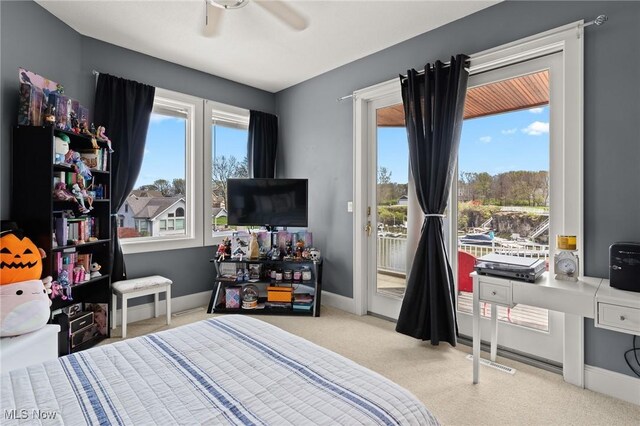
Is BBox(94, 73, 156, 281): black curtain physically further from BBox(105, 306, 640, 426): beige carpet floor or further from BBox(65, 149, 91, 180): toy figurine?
BBox(105, 306, 640, 426): beige carpet floor

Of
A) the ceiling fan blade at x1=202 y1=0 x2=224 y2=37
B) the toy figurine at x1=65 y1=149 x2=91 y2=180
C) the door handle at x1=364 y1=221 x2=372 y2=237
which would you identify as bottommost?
the door handle at x1=364 y1=221 x2=372 y2=237

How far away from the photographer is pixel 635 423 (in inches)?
71.2

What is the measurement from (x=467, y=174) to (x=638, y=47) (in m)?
1.29

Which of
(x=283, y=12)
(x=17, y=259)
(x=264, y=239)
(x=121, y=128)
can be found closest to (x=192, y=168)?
(x=121, y=128)

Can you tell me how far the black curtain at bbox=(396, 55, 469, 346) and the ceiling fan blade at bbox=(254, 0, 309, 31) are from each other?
1188 millimetres

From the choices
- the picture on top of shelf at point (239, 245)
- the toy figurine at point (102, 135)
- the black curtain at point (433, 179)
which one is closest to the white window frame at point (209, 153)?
the picture on top of shelf at point (239, 245)

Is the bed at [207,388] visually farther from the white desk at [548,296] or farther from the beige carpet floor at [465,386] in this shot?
the white desk at [548,296]

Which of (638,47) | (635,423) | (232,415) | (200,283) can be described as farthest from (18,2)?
(635,423)

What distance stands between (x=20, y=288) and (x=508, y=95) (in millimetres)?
3668

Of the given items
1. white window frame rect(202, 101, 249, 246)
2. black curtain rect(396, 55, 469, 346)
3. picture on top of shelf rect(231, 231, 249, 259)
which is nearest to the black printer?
black curtain rect(396, 55, 469, 346)

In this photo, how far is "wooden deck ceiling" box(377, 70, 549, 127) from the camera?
249 centimetres

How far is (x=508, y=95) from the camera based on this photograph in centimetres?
267

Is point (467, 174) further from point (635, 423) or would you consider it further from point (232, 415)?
point (232, 415)

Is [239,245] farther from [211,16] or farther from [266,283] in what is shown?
[211,16]
